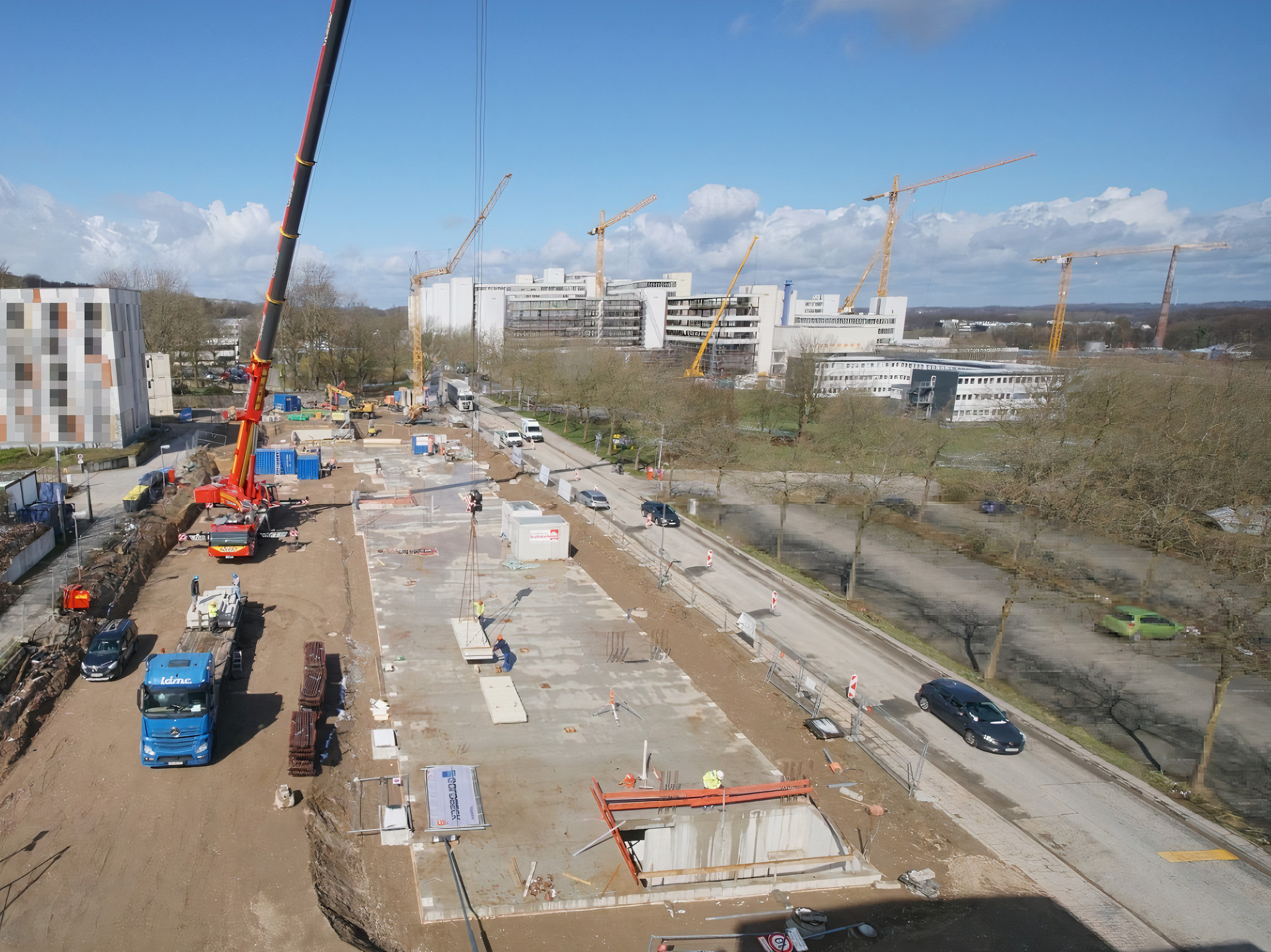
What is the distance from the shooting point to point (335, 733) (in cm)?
1592

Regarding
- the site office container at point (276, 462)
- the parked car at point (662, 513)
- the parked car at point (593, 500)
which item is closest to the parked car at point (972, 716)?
the parked car at point (662, 513)

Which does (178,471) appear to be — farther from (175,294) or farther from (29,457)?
(175,294)

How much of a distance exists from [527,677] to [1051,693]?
1520 centimetres

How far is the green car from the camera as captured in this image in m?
24.9

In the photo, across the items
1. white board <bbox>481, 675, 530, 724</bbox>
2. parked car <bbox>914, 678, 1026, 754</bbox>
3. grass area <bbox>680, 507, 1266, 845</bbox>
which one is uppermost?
parked car <bbox>914, 678, 1026, 754</bbox>

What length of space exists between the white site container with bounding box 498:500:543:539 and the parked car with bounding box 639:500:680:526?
6.33 m

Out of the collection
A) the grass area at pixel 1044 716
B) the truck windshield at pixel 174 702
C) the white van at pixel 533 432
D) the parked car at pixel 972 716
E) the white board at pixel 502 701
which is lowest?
the grass area at pixel 1044 716

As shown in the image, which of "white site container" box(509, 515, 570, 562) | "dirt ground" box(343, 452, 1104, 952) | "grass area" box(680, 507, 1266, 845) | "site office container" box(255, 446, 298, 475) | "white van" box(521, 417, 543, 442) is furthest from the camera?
"white van" box(521, 417, 543, 442)

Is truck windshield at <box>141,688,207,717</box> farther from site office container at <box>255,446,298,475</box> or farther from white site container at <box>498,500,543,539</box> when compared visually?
site office container at <box>255,446,298,475</box>

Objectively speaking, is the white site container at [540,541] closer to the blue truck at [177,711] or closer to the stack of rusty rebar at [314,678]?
the stack of rusty rebar at [314,678]

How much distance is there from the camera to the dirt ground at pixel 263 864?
1069 centimetres

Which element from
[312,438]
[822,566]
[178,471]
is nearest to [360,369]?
[312,438]

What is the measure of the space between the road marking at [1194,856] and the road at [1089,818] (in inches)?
4.2

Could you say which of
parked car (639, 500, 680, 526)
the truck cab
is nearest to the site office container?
parked car (639, 500, 680, 526)
